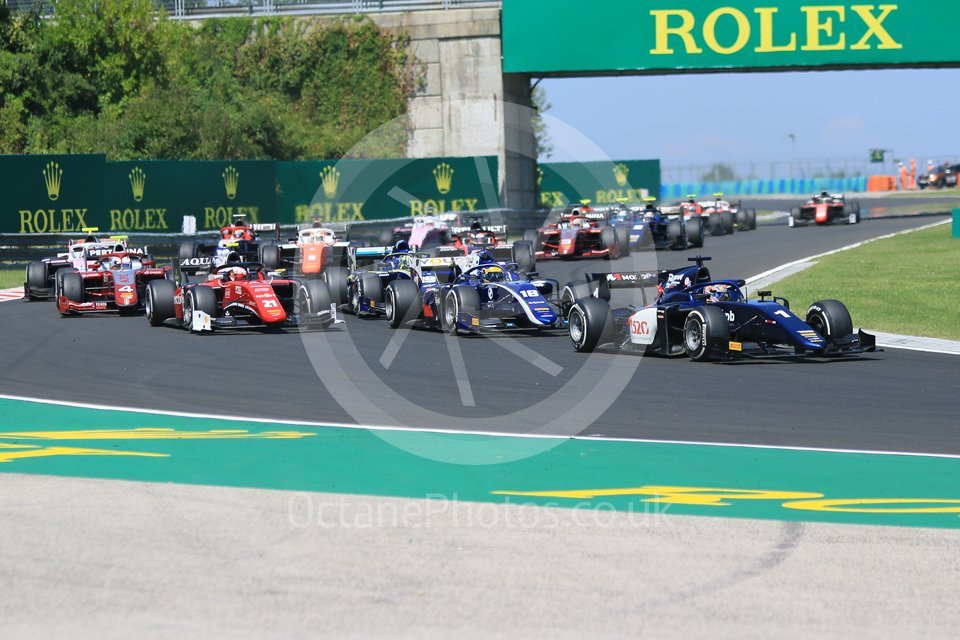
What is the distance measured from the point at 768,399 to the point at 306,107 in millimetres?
40291

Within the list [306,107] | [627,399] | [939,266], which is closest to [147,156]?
[306,107]

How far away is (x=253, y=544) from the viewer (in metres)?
8.18

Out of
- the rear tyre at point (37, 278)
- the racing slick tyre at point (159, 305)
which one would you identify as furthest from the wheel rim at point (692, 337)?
the rear tyre at point (37, 278)

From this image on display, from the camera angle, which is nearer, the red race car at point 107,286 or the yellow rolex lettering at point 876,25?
the red race car at point 107,286

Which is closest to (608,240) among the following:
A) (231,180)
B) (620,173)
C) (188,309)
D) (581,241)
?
(581,241)

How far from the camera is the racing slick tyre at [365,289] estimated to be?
22625 mm

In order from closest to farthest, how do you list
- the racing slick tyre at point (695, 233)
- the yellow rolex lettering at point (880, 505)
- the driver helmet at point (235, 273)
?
the yellow rolex lettering at point (880, 505) → the driver helmet at point (235, 273) → the racing slick tyre at point (695, 233)

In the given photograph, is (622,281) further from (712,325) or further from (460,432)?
(460,432)

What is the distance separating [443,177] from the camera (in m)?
46.1

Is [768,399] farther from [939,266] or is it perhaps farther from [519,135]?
[519,135]

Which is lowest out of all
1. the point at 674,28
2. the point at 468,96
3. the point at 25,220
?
the point at 25,220

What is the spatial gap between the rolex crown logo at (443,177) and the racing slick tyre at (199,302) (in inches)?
1019

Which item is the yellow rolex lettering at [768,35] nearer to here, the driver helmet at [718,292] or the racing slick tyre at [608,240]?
the racing slick tyre at [608,240]

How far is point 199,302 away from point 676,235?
65.8 ft
